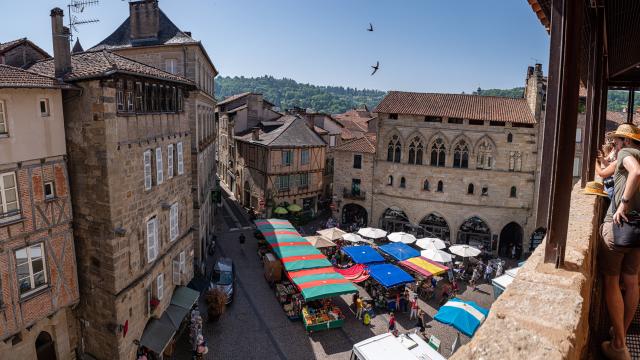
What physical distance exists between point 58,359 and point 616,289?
14590 mm

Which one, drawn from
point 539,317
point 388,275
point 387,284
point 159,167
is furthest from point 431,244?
point 539,317

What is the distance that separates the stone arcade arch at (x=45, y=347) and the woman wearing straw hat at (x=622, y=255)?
13811mm

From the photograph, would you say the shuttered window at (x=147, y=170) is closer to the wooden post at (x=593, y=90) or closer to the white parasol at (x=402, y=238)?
the wooden post at (x=593, y=90)

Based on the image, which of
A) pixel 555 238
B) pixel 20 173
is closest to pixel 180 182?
pixel 20 173

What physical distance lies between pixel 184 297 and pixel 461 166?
23010 millimetres

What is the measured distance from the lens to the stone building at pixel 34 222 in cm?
1023

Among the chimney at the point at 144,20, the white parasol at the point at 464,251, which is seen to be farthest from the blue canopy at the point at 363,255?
the chimney at the point at 144,20

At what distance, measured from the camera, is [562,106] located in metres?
3.64

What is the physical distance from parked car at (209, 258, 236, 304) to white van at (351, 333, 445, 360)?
8.84 metres

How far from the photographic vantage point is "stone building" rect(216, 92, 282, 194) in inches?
1679

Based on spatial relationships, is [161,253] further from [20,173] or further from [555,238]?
[555,238]

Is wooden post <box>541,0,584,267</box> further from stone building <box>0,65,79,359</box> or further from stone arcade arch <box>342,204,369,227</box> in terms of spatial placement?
stone arcade arch <box>342,204,369,227</box>

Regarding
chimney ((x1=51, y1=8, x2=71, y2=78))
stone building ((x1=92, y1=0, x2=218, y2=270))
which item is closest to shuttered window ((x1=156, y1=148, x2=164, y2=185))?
chimney ((x1=51, y1=8, x2=71, y2=78))

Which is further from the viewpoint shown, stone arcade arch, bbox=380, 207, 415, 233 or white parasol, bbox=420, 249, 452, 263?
stone arcade arch, bbox=380, 207, 415, 233
